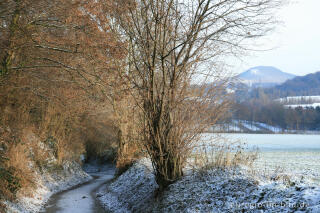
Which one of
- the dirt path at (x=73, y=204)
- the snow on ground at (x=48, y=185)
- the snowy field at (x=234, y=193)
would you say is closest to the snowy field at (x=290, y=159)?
the snowy field at (x=234, y=193)

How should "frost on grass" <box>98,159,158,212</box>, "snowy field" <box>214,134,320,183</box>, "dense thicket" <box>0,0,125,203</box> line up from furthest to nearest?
"snowy field" <box>214,134,320,183</box> → "dense thicket" <box>0,0,125,203</box> → "frost on grass" <box>98,159,158,212</box>

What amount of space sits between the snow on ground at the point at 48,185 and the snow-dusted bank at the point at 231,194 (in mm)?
3024

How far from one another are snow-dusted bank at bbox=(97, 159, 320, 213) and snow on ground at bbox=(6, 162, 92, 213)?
302 cm

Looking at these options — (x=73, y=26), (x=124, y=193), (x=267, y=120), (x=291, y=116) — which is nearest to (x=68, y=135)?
(x=124, y=193)

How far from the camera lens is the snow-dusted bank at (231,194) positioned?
444 cm

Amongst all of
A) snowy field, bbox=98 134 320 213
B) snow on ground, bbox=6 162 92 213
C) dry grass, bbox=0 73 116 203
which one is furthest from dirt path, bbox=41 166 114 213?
snowy field, bbox=98 134 320 213

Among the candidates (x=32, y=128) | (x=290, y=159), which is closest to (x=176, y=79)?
(x=32, y=128)

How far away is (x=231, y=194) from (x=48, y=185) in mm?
10562

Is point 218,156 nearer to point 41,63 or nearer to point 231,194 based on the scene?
point 231,194

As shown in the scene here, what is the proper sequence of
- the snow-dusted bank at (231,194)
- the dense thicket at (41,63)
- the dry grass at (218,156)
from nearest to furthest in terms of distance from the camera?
the snow-dusted bank at (231,194) < the dry grass at (218,156) < the dense thicket at (41,63)

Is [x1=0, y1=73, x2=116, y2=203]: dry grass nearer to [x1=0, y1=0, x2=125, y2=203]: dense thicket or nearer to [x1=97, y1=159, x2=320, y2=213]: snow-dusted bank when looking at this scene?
[x1=0, y1=0, x2=125, y2=203]: dense thicket

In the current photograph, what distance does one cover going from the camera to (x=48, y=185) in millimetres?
13289

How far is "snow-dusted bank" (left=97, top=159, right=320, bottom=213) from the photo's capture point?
4.44 m

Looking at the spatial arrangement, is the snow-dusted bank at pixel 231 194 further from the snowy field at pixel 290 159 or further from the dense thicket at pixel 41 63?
the dense thicket at pixel 41 63
